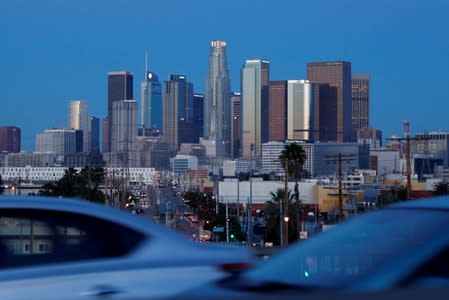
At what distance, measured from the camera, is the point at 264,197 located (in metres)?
105

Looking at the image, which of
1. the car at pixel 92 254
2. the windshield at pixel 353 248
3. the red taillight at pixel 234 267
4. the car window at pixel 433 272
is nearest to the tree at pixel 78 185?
the red taillight at pixel 234 267

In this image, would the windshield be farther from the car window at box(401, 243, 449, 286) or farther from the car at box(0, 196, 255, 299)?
the car at box(0, 196, 255, 299)

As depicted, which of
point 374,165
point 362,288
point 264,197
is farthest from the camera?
point 374,165

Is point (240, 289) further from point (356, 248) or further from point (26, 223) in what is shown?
point (26, 223)

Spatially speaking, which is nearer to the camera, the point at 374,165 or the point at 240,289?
the point at 240,289

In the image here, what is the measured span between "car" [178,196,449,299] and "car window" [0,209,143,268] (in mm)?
1413

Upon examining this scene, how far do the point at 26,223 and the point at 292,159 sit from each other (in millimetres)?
69073

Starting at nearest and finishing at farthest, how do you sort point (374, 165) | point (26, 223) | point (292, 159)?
1. point (26, 223)
2. point (292, 159)
3. point (374, 165)

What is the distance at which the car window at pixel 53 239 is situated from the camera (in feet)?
28.0

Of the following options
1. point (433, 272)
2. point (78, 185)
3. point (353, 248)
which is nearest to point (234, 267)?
point (353, 248)

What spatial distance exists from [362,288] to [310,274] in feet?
2.68

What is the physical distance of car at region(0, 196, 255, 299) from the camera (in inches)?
329

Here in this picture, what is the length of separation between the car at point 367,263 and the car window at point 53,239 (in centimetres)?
141

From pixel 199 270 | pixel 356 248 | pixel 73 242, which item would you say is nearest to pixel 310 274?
pixel 356 248
